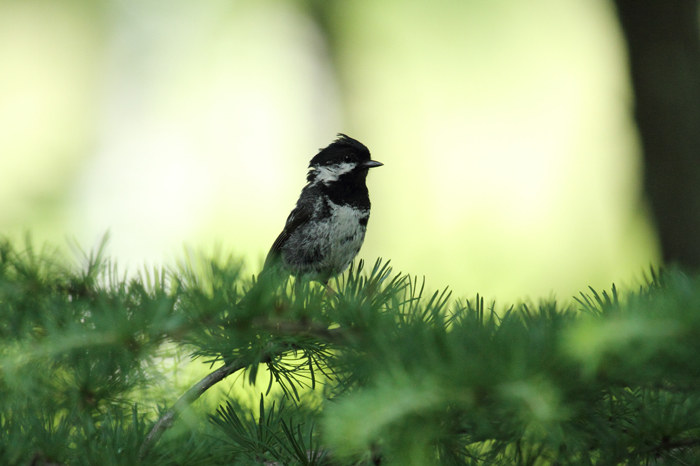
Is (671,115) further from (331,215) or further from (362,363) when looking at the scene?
(362,363)

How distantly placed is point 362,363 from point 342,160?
2.73 metres

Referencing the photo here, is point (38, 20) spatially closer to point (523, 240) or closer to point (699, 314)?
point (523, 240)

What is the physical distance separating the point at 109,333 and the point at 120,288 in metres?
0.23

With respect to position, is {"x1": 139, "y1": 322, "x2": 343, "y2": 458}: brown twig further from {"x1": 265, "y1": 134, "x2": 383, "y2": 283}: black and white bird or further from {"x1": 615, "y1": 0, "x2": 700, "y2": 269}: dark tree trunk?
{"x1": 615, "y1": 0, "x2": 700, "y2": 269}: dark tree trunk

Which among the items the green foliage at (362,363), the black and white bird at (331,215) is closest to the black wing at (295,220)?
the black and white bird at (331,215)

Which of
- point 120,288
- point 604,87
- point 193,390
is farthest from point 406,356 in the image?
point 604,87

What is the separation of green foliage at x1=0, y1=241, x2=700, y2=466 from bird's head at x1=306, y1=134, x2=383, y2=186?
7.19 ft

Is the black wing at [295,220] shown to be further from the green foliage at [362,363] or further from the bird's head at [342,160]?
the green foliage at [362,363]

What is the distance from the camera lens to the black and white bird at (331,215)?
10.9ft

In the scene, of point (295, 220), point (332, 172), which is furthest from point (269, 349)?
point (332, 172)

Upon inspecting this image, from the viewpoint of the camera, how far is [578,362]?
0.86m

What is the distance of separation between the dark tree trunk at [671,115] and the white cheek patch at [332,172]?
10.0 feet

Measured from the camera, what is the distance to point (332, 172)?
3.71 metres

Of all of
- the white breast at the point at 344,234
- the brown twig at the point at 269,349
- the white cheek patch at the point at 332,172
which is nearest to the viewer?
the brown twig at the point at 269,349
